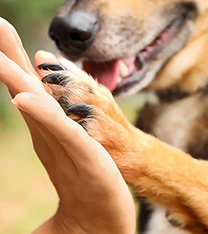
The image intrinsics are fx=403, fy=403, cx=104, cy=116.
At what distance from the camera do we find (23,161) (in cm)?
135

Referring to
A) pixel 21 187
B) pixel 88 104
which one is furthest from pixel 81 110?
pixel 21 187

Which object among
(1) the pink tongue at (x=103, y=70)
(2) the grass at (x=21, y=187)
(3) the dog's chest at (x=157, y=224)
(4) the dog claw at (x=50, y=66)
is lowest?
(2) the grass at (x=21, y=187)

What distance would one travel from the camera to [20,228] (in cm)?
119

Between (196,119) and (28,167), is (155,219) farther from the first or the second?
(28,167)

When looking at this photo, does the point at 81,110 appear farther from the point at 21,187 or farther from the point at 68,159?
the point at 21,187

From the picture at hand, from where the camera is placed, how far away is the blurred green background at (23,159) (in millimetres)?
1205

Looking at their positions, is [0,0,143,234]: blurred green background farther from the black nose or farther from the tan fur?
the tan fur

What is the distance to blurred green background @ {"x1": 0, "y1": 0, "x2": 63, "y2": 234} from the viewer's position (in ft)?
3.97

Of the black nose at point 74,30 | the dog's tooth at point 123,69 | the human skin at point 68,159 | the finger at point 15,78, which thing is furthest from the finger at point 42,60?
the dog's tooth at point 123,69

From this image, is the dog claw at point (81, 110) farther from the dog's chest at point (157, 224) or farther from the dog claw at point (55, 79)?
Result: the dog's chest at point (157, 224)

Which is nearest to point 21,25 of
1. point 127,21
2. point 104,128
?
point 127,21

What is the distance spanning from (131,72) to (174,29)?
15 cm

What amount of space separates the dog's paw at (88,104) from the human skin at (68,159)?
0.11 ft

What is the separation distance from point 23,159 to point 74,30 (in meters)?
0.61
